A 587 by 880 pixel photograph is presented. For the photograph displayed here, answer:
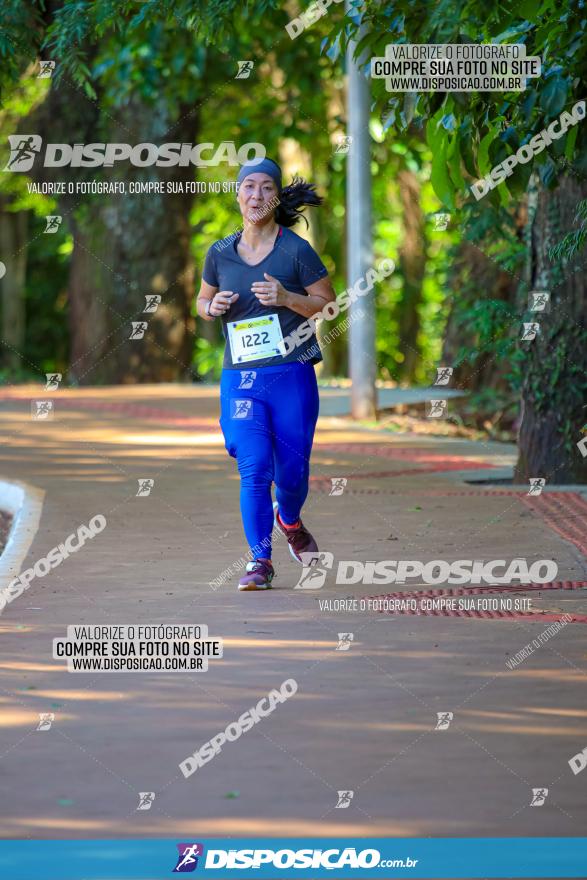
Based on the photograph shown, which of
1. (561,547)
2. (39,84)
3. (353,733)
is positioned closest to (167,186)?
(39,84)

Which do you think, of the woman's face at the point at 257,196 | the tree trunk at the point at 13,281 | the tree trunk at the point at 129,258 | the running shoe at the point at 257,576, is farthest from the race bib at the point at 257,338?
the tree trunk at the point at 13,281

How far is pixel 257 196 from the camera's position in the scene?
31.1 ft

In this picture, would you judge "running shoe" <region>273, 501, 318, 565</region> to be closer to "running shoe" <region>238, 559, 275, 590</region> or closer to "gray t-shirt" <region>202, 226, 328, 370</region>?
"running shoe" <region>238, 559, 275, 590</region>

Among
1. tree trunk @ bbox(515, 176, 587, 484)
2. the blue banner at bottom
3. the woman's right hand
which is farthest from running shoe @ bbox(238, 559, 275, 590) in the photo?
tree trunk @ bbox(515, 176, 587, 484)

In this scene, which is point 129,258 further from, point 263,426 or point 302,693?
point 302,693

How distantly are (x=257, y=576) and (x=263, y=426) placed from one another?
78cm

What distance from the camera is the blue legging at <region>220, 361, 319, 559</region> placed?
948cm

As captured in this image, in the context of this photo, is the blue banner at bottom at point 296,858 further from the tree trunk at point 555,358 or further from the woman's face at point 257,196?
the tree trunk at point 555,358

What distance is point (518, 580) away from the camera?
9.82 m

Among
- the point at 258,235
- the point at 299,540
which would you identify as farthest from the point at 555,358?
the point at 258,235

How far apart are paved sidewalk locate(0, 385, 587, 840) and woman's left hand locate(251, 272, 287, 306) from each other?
4.94 feet

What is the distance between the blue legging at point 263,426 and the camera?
9.48 m

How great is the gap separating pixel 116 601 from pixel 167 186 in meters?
18.8

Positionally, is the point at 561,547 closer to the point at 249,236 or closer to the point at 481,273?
the point at 249,236
